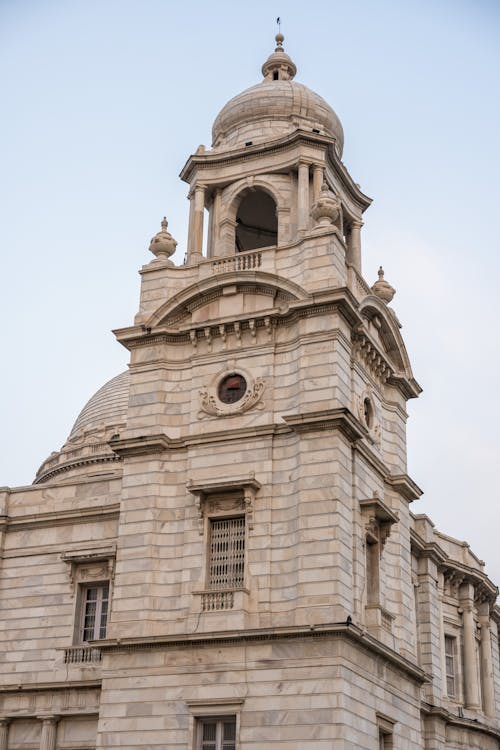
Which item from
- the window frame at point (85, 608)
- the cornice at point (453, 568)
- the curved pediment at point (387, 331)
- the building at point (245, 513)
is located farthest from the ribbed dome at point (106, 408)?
the curved pediment at point (387, 331)

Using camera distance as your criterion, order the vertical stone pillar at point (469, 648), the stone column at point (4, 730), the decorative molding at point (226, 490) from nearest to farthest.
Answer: the decorative molding at point (226, 490) → the stone column at point (4, 730) → the vertical stone pillar at point (469, 648)

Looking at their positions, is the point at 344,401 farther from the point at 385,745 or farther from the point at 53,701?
the point at 53,701

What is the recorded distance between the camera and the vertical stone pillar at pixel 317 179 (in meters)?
33.1

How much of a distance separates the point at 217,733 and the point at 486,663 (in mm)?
21110

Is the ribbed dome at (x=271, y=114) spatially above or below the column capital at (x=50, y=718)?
above

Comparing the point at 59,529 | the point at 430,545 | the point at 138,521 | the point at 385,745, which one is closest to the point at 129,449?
the point at 138,521

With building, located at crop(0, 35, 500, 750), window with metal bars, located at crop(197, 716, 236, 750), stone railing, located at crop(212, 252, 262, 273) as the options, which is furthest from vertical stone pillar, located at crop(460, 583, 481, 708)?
stone railing, located at crop(212, 252, 262, 273)

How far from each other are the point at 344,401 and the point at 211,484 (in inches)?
164

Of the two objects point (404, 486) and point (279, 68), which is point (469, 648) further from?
point (279, 68)

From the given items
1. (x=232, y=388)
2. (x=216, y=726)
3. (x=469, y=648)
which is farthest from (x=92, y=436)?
(x=216, y=726)

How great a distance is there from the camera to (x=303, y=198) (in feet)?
107

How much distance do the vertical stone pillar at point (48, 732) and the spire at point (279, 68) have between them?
2286 centimetres

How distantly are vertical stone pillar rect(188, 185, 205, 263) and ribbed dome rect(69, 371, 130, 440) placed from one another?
22990mm

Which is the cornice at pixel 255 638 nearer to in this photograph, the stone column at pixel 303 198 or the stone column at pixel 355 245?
the stone column at pixel 303 198
